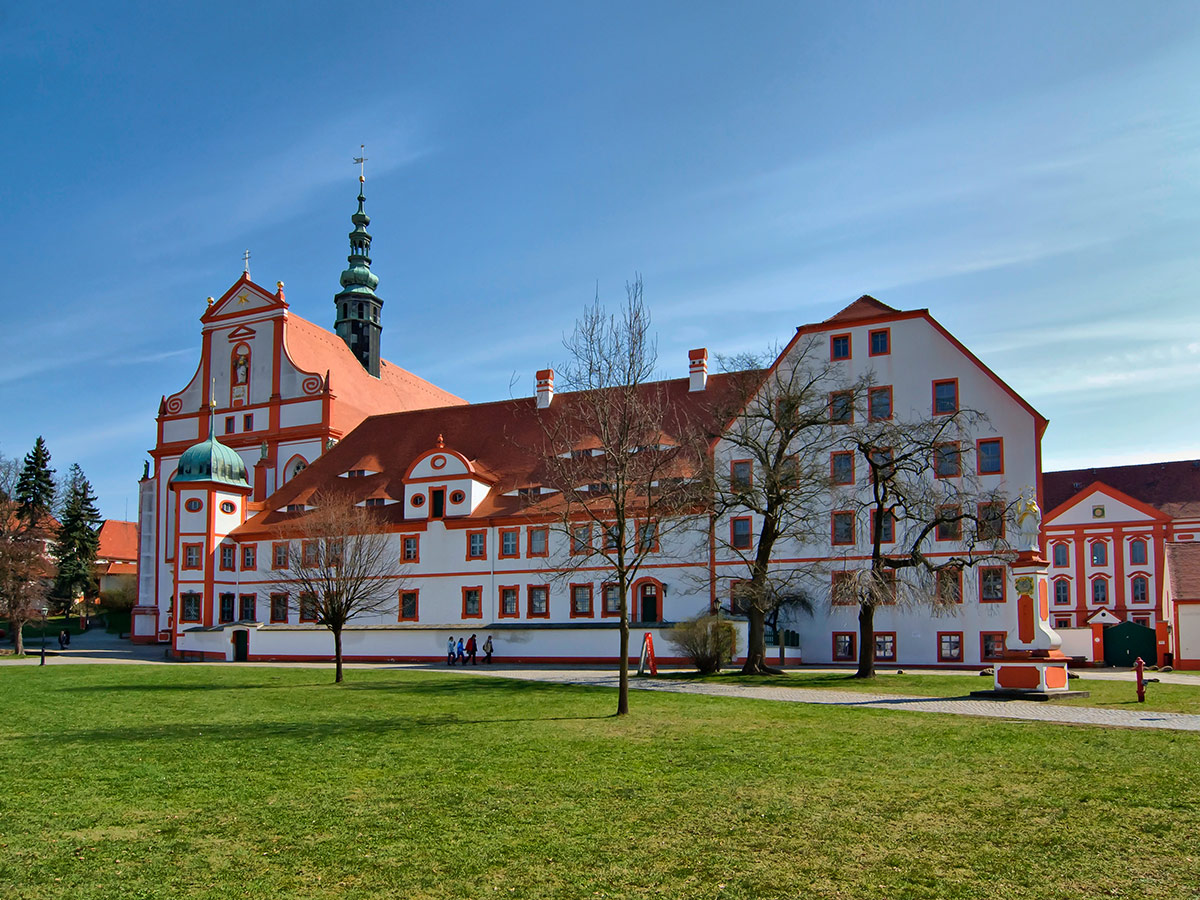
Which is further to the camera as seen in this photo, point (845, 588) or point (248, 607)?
point (248, 607)

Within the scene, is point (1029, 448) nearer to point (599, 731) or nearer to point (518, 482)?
point (518, 482)

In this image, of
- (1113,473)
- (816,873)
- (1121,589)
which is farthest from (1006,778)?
(1113,473)

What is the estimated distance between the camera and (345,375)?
62688 millimetres

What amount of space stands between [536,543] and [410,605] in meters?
6.95

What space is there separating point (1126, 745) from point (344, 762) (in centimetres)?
1092

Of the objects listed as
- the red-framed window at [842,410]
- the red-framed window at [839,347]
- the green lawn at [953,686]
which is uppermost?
the red-framed window at [839,347]

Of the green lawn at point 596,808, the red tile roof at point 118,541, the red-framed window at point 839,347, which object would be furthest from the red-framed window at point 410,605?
the red tile roof at point 118,541

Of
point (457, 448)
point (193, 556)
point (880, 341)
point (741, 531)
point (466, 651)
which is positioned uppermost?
point (880, 341)

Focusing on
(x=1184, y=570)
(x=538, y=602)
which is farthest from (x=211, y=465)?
(x=1184, y=570)

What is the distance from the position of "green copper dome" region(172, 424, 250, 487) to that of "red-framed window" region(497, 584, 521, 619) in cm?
1749

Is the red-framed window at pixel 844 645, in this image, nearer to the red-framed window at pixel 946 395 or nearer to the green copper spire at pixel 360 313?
the red-framed window at pixel 946 395

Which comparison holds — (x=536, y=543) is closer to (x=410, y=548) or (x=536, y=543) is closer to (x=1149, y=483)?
(x=410, y=548)

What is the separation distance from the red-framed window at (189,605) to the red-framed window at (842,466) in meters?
32.4

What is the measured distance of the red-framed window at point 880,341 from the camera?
40375 millimetres
